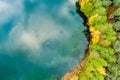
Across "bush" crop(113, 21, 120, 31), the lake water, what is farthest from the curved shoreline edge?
the lake water

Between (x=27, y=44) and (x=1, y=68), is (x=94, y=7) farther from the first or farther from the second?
(x=1, y=68)

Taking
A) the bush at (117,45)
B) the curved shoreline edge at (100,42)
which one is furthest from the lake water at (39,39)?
the bush at (117,45)

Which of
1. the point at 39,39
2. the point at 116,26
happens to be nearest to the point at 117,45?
the point at 116,26

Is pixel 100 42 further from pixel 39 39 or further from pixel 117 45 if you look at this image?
pixel 39 39

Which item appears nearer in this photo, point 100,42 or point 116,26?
point 100,42

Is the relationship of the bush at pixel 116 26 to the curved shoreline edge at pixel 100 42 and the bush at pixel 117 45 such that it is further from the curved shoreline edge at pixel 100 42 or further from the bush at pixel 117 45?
the bush at pixel 117 45
